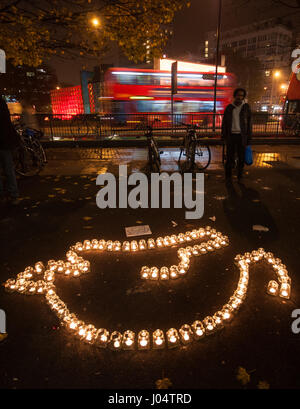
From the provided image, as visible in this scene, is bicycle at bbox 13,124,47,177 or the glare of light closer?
bicycle at bbox 13,124,47,177

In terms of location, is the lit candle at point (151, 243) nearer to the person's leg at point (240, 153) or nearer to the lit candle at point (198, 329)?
the lit candle at point (198, 329)

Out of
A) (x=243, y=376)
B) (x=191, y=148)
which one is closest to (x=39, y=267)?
(x=243, y=376)

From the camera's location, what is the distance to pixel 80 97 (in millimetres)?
27719

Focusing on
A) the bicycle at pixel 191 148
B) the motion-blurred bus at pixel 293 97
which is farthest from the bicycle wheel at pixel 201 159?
the motion-blurred bus at pixel 293 97

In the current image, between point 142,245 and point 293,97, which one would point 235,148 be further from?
point 293,97

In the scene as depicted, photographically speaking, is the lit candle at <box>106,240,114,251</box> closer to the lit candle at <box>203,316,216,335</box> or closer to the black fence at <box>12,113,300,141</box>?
the lit candle at <box>203,316,216,335</box>

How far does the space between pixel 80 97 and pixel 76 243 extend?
89.5 ft

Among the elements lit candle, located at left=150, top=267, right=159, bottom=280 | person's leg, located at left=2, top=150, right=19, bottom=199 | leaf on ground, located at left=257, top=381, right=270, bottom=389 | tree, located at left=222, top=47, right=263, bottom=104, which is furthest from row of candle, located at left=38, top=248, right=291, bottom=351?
tree, located at left=222, top=47, right=263, bottom=104

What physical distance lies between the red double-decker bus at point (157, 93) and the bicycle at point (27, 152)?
29.3 feet

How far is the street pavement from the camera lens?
6.77 feet

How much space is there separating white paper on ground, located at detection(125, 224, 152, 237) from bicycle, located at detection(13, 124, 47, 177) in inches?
194

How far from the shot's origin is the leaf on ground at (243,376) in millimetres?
1983
